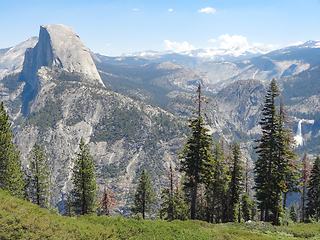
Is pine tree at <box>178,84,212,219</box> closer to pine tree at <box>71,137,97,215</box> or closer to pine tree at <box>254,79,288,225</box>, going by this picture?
pine tree at <box>254,79,288,225</box>

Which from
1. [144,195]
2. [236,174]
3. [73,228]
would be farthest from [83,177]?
[236,174]

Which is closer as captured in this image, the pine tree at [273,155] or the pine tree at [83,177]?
the pine tree at [273,155]

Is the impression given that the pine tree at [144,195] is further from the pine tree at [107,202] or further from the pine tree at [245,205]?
the pine tree at [245,205]

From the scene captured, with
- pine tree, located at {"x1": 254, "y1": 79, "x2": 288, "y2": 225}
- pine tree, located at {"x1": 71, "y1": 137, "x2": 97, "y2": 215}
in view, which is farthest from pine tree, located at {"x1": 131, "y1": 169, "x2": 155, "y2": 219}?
pine tree, located at {"x1": 254, "y1": 79, "x2": 288, "y2": 225}

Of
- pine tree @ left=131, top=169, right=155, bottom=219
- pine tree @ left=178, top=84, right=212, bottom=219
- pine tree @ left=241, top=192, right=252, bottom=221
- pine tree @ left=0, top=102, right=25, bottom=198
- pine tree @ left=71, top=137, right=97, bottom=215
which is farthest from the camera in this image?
pine tree @ left=241, top=192, right=252, bottom=221

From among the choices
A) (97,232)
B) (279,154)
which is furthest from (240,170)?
(97,232)

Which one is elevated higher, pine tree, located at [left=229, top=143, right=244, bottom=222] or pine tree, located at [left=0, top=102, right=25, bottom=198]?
pine tree, located at [left=0, top=102, right=25, bottom=198]

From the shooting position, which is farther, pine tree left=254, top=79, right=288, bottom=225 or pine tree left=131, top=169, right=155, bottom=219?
pine tree left=131, top=169, right=155, bottom=219

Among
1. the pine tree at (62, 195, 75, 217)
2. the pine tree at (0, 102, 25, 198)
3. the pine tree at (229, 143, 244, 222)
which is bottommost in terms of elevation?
the pine tree at (62, 195, 75, 217)

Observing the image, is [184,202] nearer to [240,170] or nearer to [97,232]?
[240,170]

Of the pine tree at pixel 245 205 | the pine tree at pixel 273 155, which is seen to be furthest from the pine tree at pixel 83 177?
the pine tree at pixel 245 205

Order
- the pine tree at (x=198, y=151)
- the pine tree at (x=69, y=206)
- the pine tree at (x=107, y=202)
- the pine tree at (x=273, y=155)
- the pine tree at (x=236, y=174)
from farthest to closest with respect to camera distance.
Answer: the pine tree at (x=107, y=202) → the pine tree at (x=69, y=206) → the pine tree at (x=236, y=174) → the pine tree at (x=273, y=155) → the pine tree at (x=198, y=151)

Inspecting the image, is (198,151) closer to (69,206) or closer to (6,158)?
(6,158)

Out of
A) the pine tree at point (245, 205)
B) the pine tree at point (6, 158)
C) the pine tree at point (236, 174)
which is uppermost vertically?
the pine tree at point (6, 158)
